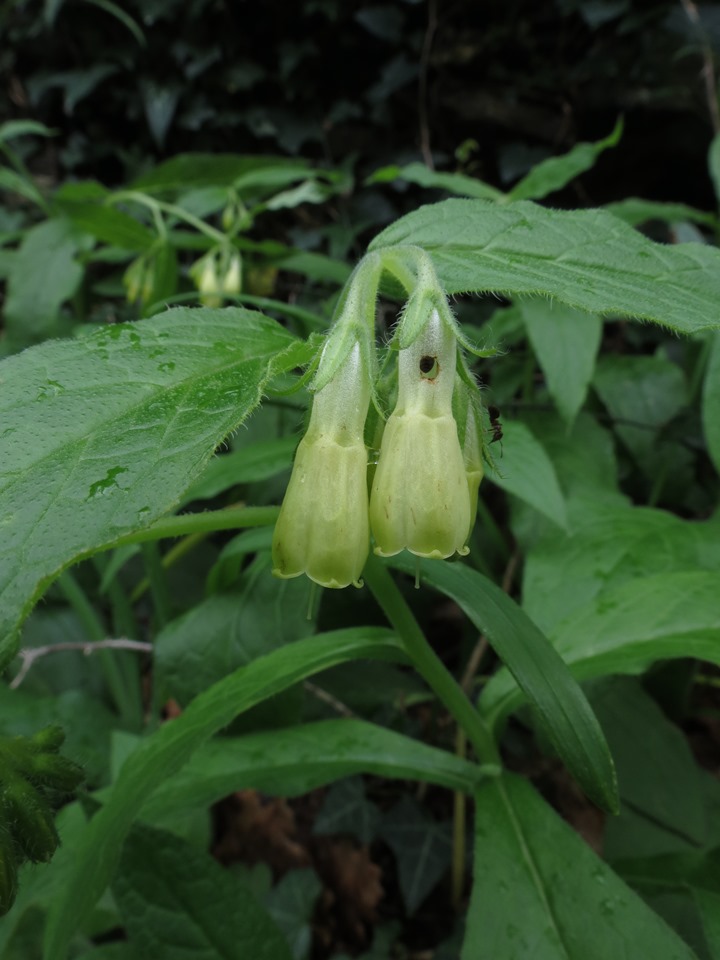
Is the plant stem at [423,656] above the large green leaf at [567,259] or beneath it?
beneath

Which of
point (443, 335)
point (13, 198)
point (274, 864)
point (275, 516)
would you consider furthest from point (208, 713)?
point (13, 198)

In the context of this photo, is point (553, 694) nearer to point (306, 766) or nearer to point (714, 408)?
point (306, 766)

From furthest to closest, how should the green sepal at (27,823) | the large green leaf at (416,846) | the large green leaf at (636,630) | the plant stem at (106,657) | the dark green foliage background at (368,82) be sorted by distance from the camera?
1. the dark green foliage background at (368,82)
2. the plant stem at (106,657)
3. the large green leaf at (416,846)
4. the large green leaf at (636,630)
5. the green sepal at (27,823)

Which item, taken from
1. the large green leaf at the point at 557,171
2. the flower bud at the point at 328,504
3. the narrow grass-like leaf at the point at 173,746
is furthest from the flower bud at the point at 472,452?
the large green leaf at the point at 557,171

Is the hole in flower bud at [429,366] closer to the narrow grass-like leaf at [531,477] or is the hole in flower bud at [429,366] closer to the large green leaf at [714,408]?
the narrow grass-like leaf at [531,477]

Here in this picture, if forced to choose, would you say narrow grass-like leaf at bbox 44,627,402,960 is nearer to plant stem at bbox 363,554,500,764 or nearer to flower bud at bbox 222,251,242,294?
plant stem at bbox 363,554,500,764

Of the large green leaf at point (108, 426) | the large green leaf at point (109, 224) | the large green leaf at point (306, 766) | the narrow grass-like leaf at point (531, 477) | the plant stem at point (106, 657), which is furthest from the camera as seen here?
the large green leaf at point (109, 224)

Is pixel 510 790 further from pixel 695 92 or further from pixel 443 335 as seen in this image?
pixel 695 92
